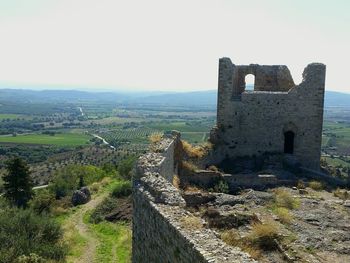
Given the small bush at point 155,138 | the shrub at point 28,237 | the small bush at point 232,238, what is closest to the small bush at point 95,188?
the shrub at point 28,237

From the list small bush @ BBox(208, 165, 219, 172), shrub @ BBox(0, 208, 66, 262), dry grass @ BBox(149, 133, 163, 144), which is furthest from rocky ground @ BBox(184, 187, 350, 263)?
shrub @ BBox(0, 208, 66, 262)

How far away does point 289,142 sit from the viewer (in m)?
19.8

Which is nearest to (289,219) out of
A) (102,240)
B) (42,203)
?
(102,240)

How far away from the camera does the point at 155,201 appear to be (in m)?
9.38

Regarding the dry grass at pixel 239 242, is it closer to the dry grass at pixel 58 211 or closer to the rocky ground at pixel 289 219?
the rocky ground at pixel 289 219

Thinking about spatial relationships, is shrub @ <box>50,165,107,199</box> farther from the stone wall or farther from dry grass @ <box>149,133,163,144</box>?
the stone wall

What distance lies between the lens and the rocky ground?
33.3ft

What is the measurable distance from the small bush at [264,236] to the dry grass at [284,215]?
151cm

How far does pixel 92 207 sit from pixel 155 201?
21.6 metres

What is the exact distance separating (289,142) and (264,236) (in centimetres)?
986

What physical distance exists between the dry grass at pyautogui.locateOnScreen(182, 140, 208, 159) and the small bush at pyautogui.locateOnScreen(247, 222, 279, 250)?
7533 millimetres

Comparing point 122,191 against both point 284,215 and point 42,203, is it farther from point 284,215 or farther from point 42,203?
point 284,215

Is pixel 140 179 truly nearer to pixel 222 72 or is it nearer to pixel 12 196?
pixel 222 72

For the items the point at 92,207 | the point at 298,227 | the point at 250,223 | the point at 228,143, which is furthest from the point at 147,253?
the point at 92,207
